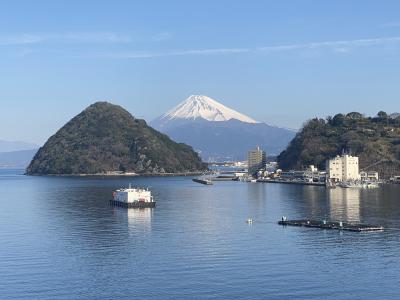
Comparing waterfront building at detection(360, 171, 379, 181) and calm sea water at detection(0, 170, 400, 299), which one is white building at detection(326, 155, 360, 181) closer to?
waterfront building at detection(360, 171, 379, 181)

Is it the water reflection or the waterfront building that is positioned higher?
the waterfront building

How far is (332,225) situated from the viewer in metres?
67.6

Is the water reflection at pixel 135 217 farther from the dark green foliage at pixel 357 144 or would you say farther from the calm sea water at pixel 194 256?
the dark green foliage at pixel 357 144

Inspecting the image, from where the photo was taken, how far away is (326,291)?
40.4 metres

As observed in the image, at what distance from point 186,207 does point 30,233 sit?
103 feet

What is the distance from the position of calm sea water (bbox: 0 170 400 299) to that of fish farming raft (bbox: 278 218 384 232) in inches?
54.8

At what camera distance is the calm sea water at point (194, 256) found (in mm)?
40875

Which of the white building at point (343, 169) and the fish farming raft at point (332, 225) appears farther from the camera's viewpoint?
the white building at point (343, 169)

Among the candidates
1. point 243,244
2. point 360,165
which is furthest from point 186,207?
point 360,165

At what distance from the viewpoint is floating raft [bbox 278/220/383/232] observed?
65.3 metres

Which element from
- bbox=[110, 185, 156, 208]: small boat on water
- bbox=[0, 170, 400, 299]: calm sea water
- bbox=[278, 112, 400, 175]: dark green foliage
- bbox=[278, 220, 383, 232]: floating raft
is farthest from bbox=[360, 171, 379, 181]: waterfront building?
bbox=[278, 220, 383, 232]: floating raft

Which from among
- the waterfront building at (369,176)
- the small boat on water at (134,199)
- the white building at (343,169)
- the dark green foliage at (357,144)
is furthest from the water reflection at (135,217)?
the dark green foliage at (357,144)

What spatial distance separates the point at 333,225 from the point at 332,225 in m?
0.10

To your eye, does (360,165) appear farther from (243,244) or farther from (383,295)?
(383,295)
